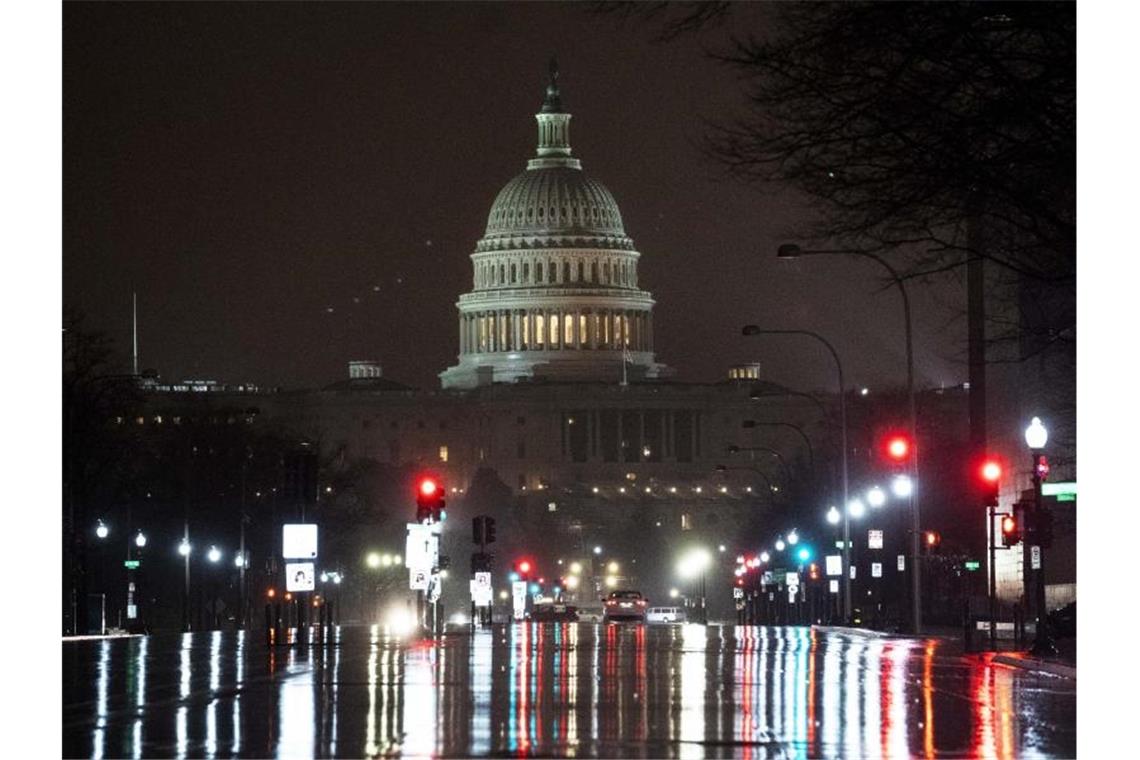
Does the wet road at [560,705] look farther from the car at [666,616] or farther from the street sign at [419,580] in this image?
the car at [666,616]

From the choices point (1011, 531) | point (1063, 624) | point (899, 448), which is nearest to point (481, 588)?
point (899, 448)

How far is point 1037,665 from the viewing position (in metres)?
39.4

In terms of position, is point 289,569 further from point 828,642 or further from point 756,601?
point 756,601

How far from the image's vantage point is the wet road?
18.9 m

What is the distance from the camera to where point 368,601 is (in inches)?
5600

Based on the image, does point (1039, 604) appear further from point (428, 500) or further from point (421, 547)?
point (421, 547)

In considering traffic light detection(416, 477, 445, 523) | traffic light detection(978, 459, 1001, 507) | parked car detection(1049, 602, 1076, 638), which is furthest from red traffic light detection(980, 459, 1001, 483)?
traffic light detection(416, 477, 445, 523)

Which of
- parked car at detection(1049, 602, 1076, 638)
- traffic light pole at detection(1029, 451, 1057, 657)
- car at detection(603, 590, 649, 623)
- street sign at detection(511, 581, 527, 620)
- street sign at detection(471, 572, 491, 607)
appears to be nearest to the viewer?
traffic light pole at detection(1029, 451, 1057, 657)

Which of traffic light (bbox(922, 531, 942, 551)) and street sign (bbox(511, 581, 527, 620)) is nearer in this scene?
traffic light (bbox(922, 531, 942, 551))

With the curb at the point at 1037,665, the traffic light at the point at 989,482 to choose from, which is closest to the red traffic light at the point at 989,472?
the traffic light at the point at 989,482

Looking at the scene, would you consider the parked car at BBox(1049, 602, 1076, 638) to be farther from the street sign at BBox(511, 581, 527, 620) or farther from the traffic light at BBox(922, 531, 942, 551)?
the street sign at BBox(511, 581, 527, 620)

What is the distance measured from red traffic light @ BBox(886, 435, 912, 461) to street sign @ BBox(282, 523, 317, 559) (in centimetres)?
1568
